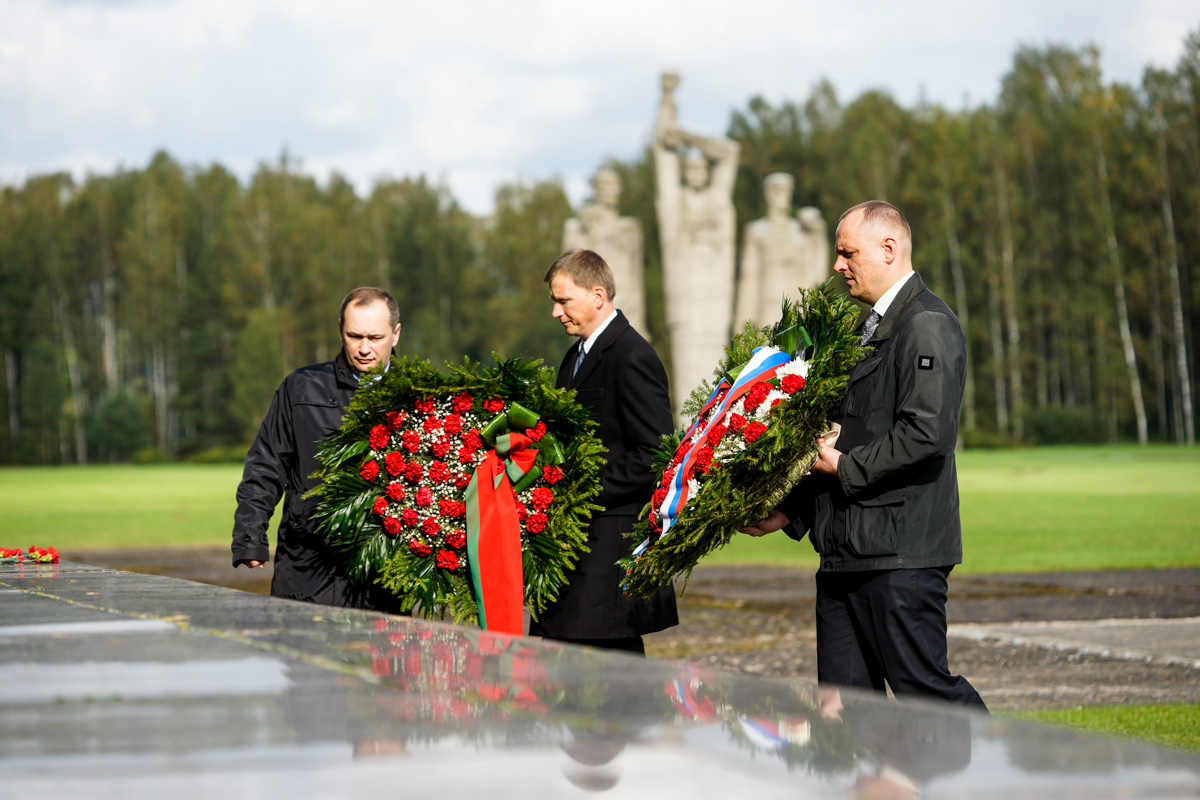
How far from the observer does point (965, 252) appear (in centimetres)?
4975

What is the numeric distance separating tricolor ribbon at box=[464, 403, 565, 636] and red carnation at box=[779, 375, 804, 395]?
0.90 m

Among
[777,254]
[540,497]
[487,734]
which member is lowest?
[487,734]

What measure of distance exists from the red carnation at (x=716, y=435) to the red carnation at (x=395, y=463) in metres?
1.14

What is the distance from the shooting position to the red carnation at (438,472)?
165 inches

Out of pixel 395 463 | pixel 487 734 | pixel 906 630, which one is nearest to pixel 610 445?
pixel 395 463

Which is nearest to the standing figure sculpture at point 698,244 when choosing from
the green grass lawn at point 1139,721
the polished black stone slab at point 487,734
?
the green grass lawn at point 1139,721

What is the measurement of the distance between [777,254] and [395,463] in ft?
86.5

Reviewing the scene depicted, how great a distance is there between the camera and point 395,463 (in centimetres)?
418

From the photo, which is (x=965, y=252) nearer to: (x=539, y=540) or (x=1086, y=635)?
(x=1086, y=635)

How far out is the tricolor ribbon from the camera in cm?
406

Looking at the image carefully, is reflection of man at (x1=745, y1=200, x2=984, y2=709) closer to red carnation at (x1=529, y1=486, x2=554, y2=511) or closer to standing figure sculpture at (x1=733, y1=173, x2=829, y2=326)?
red carnation at (x1=529, y1=486, x2=554, y2=511)

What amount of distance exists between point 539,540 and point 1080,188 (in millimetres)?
50619

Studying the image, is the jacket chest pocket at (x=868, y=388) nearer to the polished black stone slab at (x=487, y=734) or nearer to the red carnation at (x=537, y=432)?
the red carnation at (x=537, y=432)

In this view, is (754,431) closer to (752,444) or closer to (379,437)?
(752,444)
